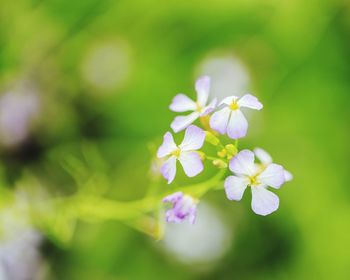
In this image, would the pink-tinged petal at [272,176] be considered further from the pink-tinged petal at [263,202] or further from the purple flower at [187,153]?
the purple flower at [187,153]

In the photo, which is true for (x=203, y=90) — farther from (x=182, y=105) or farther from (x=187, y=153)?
(x=187, y=153)

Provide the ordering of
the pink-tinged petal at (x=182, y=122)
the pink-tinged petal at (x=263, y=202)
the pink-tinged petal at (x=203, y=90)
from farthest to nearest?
the pink-tinged petal at (x=203, y=90)
the pink-tinged petal at (x=182, y=122)
the pink-tinged petal at (x=263, y=202)

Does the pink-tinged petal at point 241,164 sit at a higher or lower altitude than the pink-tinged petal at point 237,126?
lower

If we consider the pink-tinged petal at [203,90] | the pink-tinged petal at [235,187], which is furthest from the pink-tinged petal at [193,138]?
the pink-tinged petal at [203,90]

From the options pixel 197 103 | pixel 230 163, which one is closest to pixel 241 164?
pixel 230 163

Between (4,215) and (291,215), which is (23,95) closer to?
(4,215)

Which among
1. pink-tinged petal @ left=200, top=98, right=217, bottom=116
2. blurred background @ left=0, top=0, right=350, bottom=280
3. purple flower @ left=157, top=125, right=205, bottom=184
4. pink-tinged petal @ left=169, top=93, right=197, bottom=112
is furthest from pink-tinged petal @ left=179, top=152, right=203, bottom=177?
blurred background @ left=0, top=0, right=350, bottom=280

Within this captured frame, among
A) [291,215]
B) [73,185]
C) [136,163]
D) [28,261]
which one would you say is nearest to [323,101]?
[291,215]
